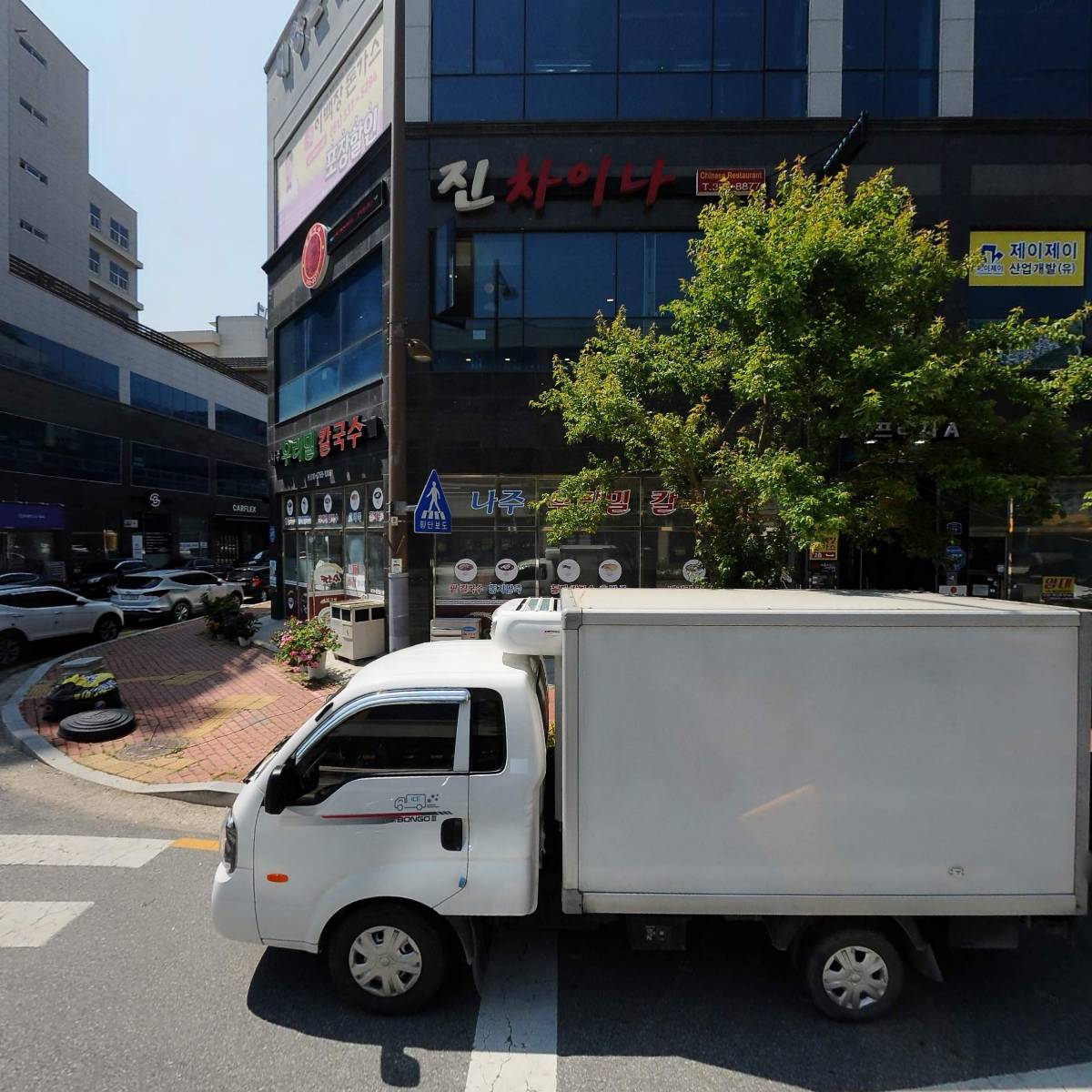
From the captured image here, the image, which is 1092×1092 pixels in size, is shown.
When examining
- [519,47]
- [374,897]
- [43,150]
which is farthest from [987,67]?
[43,150]

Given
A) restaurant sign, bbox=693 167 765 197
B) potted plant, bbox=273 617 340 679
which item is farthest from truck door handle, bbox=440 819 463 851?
restaurant sign, bbox=693 167 765 197

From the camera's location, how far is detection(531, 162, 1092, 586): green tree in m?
5.59

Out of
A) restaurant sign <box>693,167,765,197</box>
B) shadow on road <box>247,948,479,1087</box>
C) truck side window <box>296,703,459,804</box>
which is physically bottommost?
shadow on road <box>247,948,479,1087</box>

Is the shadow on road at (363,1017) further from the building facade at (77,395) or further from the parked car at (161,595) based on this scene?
the building facade at (77,395)

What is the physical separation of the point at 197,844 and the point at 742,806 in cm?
461

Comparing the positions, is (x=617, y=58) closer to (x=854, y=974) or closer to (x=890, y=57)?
(x=890, y=57)

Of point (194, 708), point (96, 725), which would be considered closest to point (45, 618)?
point (194, 708)

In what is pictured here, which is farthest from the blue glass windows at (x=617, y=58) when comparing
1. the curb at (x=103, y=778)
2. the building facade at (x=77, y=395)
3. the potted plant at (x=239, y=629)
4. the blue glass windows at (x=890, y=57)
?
the building facade at (x=77, y=395)

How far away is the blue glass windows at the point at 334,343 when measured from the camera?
41.7 feet

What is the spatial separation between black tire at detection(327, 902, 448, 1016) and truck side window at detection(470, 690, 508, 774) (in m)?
0.88

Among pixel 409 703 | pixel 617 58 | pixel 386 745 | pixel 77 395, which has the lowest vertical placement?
pixel 386 745

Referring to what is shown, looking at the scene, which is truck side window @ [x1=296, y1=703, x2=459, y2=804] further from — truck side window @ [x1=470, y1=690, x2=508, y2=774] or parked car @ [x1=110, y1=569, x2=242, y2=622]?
parked car @ [x1=110, y1=569, x2=242, y2=622]

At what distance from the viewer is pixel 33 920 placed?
3.88 meters

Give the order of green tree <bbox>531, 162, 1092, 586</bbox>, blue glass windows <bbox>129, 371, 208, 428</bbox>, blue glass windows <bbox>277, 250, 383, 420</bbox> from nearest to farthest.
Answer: green tree <bbox>531, 162, 1092, 586</bbox>, blue glass windows <bbox>277, 250, 383, 420</bbox>, blue glass windows <bbox>129, 371, 208, 428</bbox>
